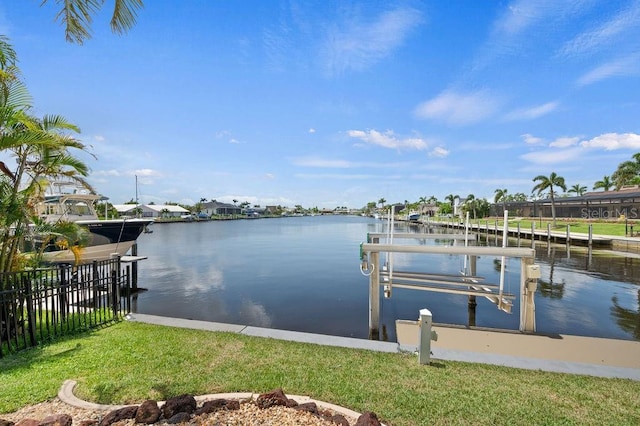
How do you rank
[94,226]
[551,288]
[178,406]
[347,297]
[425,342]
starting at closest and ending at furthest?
[178,406] < [425,342] < [347,297] < [551,288] < [94,226]

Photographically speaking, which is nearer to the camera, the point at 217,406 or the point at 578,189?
the point at 217,406

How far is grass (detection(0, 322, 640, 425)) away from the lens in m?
3.42

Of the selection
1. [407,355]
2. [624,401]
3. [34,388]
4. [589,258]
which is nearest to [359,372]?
[407,355]

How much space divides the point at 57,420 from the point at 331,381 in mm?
2758

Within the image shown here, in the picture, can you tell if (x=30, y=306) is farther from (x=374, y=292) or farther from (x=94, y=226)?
(x=94, y=226)

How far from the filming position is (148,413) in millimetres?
3070

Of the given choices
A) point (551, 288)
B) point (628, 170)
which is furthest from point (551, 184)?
point (551, 288)

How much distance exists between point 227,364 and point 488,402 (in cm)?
326

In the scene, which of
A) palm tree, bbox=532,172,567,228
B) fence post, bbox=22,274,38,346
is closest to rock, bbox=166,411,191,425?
fence post, bbox=22,274,38,346

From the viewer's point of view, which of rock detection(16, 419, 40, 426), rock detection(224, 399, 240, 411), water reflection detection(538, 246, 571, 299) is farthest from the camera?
water reflection detection(538, 246, 571, 299)

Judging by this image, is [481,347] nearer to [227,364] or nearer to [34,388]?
[227,364]

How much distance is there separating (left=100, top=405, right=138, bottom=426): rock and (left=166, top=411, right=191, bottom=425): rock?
0.40m

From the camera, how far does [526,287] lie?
6605 mm

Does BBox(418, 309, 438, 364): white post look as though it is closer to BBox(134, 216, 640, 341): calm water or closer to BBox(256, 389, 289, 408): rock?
BBox(256, 389, 289, 408): rock
